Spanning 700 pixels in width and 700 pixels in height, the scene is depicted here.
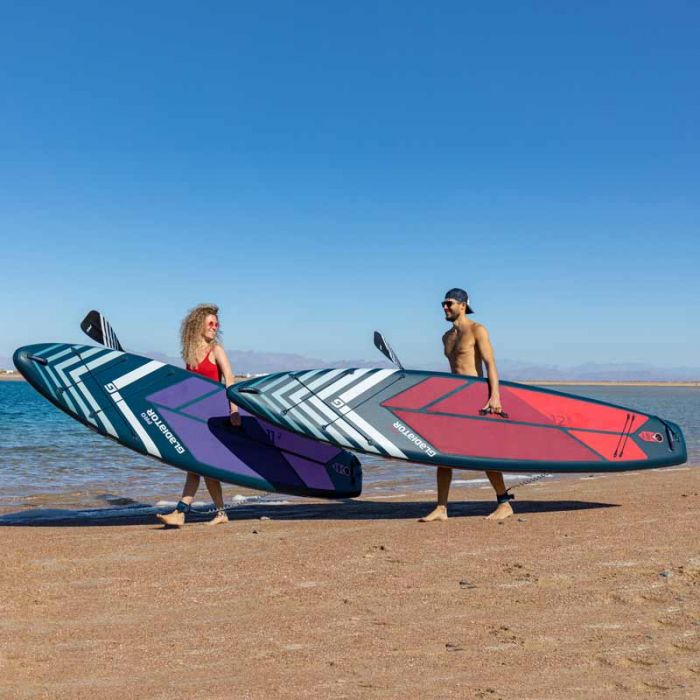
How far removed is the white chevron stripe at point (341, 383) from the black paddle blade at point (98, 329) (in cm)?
208

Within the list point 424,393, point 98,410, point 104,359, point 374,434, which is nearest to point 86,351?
point 104,359

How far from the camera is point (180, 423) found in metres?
6.82

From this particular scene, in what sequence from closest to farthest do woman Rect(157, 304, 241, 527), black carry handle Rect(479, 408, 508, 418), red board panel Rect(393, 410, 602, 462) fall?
woman Rect(157, 304, 241, 527)
black carry handle Rect(479, 408, 508, 418)
red board panel Rect(393, 410, 602, 462)

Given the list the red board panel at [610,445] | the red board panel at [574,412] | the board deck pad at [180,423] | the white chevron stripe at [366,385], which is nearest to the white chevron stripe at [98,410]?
the board deck pad at [180,423]

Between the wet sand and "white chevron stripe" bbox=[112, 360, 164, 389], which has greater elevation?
"white chevron stripe" bbox=[112, 360, 164, 389]

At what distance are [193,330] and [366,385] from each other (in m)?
1.64

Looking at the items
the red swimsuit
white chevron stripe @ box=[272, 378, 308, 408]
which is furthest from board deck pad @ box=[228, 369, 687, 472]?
the red swimsuit

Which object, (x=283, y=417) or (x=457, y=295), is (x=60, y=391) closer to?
(x=283, y=417)

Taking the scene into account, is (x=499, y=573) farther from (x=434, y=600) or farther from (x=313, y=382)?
(x=313, y=382)

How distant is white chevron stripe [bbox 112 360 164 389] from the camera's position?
23.1ft

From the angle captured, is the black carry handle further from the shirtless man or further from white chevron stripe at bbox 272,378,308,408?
white chevron stripe at bbox 272,378,308,408

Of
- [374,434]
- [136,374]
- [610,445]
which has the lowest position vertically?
[610,445]

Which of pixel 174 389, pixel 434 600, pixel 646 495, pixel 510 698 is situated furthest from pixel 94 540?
pixel 646 495

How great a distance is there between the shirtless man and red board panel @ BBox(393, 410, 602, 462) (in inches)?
10.2
